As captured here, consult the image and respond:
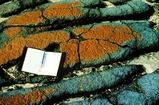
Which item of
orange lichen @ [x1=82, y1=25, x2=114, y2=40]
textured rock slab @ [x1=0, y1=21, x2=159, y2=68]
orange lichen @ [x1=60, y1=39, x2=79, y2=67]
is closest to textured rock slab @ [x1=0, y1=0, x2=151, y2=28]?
textured rock slab @ [x1=0, y1=21, x2=159, y2=68]

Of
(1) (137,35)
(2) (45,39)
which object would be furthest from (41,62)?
(1) (137,35)

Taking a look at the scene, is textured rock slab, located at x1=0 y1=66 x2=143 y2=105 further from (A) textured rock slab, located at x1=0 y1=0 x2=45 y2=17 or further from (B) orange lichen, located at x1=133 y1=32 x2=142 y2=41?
(A) textured rock slab, located at x1=0 y1=0 x2=45 y2=17

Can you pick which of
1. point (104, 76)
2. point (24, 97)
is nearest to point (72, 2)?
point (104, 76)

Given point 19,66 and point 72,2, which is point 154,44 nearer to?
point 72,2

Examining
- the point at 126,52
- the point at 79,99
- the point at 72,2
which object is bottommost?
the point at 79,99

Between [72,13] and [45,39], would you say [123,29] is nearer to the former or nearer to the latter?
[72,13]

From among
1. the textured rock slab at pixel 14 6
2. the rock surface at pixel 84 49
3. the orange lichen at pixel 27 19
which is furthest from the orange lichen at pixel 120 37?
the textured rock slab at pixel 14 6

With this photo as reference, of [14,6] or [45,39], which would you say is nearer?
[45,39]
